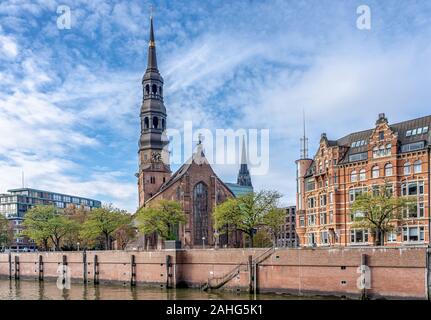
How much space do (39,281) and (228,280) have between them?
33.7 m

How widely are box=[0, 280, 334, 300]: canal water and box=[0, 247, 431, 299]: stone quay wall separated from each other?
1.59 metres

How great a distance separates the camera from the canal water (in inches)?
1736

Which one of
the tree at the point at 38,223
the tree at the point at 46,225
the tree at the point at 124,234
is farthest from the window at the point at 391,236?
the tree at the point at 38,223

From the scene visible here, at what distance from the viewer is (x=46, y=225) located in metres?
82.3

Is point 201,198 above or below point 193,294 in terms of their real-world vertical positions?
above

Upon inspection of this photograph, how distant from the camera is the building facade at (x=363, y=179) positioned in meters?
49.5

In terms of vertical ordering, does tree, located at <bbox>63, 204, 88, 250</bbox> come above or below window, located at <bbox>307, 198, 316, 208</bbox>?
below

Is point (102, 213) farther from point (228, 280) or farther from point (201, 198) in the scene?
point (228, 280)

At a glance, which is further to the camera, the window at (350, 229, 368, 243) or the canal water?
the window at (350, 229, 368, 243)

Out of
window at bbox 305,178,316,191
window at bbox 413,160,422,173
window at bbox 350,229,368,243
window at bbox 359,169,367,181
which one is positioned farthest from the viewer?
window at bbox 305,178,316,191

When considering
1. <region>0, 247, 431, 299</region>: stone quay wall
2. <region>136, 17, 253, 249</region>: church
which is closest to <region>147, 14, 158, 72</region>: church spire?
<region>136, 17, 253, 249</region>: church

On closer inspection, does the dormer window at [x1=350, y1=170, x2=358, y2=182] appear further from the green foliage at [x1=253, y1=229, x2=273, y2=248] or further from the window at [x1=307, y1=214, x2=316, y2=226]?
the green foliage at [x1=253, y1=229, x2=273, y2=248]

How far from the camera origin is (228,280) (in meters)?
48.2
